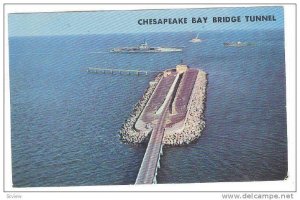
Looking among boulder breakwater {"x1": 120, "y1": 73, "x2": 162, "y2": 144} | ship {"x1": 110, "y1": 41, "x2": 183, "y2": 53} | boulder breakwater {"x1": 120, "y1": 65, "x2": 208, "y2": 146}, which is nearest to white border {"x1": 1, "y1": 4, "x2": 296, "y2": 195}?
ship {"x1": 110, "y1": 41, "x2": 183, "y2": 53}

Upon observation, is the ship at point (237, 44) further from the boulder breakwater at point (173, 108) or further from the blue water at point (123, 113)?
the boulder breakwater at point (173, 108)

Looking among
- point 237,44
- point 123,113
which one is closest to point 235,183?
point 237,44

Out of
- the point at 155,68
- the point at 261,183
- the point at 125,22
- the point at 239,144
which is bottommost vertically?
the point at 261,183

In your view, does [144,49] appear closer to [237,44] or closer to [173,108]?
[173,108]

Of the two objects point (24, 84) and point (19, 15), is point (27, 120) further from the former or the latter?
point (19, 15)

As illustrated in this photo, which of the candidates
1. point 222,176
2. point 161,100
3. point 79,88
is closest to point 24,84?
point 79,88
